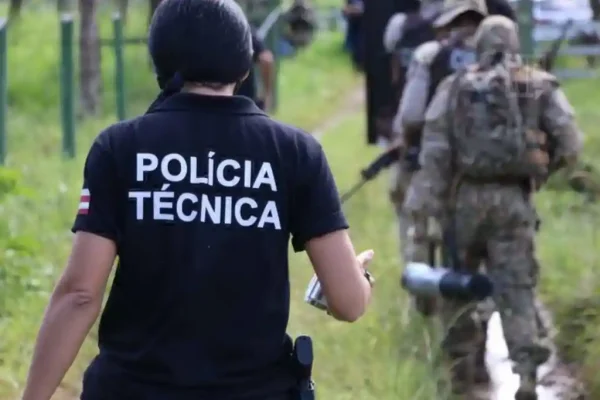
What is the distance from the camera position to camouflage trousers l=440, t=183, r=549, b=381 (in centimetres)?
580

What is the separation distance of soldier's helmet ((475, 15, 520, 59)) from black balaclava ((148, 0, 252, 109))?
3.16 metres

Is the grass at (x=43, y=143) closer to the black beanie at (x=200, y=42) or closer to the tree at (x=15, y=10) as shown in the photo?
the tree at (x=15, y=10)

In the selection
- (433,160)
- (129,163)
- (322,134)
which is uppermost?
(129,163)

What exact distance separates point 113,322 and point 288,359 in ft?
1.12

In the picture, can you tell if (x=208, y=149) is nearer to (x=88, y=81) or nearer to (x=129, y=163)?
(x=129, y=163)

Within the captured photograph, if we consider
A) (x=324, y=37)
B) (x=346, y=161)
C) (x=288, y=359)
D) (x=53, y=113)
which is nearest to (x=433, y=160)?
(x=288, y=359)

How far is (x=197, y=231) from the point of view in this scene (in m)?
2.60

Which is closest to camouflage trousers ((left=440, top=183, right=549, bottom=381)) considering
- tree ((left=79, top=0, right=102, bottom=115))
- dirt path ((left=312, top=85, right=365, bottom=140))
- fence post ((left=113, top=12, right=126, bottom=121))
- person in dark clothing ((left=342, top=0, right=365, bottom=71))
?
fence post ((left=113, top=12, right=126, bottom=121))

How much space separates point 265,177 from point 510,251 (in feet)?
11.0

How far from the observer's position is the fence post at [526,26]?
1390cm

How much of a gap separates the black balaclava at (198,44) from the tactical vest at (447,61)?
3846 mm

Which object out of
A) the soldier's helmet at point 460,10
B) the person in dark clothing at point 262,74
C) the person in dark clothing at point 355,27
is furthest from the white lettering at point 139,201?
the person in dark clothing at point 355,27

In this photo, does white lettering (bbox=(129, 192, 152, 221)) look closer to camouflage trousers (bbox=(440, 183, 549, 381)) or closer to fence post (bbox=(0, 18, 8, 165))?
camouflage trousers (bbox=(440, 183, 549, 381))

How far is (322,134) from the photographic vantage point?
18094 millimetres
